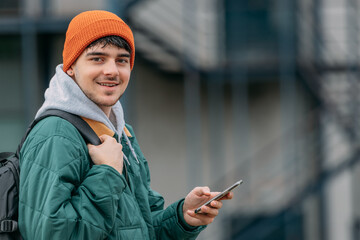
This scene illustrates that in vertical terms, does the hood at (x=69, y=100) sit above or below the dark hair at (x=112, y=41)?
below

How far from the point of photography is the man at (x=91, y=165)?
199cm

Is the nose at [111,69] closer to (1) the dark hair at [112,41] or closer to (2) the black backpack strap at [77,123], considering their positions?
(1) the dark hair at [112,41]

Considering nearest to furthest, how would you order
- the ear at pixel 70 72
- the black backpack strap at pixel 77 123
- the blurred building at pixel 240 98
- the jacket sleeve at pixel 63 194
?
the jacket sleeve at pixel 63 194 → the black backpack strap at pixel 77 123 → the ear at pixel 70 72 → the blurred building at pixel 240 98

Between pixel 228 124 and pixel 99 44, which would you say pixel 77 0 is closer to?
pixel 228 124

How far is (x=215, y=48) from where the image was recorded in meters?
9.63

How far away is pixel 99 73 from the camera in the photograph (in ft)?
7.29

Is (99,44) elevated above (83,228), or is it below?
above

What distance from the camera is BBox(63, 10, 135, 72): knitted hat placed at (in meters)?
2.19

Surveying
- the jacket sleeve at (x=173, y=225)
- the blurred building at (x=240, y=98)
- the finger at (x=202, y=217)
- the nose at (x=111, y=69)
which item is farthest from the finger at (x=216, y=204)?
the blurred building at (x=240, y=98)

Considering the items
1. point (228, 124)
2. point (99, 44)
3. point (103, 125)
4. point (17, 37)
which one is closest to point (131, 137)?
point (103, 125)

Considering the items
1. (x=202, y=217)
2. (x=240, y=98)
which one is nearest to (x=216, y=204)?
(x=202, y=217)

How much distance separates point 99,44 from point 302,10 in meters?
7.90

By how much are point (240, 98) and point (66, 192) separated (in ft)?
26.3

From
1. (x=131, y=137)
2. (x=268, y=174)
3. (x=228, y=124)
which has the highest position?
(x=131, y=137)
